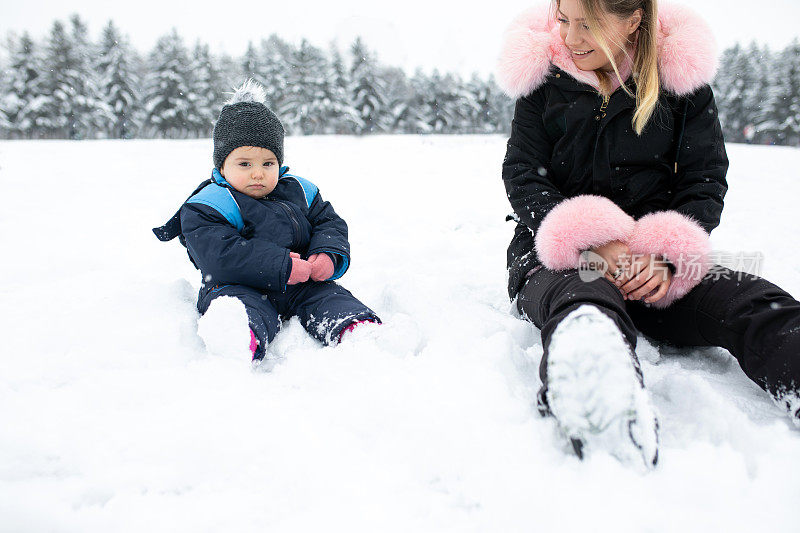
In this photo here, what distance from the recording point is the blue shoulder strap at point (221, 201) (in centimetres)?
224

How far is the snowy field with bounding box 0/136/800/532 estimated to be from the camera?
1.02 metres

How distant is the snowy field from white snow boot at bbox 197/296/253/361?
4cm

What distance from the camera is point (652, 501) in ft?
3.38

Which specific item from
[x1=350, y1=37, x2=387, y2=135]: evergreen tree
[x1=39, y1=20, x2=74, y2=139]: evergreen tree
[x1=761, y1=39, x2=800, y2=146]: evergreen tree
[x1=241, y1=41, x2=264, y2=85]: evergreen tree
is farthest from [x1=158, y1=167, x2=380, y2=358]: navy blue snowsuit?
[x1=761, y1=39, x2=800, y2=146]: evergreen tree

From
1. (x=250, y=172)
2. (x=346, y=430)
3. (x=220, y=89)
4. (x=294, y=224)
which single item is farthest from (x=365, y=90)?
(x=346, y=430)

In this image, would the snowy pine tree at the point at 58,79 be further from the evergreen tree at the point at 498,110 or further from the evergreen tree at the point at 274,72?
the evergreen tree at the point at 498,110

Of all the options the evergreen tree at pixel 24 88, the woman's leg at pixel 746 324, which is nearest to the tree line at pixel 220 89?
the evergreen tree at pixel 24 88

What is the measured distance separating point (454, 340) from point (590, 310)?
737mm

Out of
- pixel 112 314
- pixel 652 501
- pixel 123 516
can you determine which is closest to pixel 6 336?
pixel 112 314

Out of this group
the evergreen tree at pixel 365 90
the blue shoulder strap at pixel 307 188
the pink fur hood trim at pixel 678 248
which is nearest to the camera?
the pink fur hood trim at pixel 678 248

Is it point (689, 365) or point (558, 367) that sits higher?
point (558, 367)

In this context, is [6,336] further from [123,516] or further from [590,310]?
[590,310]

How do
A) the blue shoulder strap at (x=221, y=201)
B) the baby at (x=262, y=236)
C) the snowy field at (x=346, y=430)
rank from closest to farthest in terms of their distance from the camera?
the snowy field at (x=346, y=430) → the baby at (x=262, y=236) → the blue shoulder strap at (x=221, y=201)

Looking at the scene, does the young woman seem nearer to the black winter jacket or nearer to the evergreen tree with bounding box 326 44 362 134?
the black winter jacket
